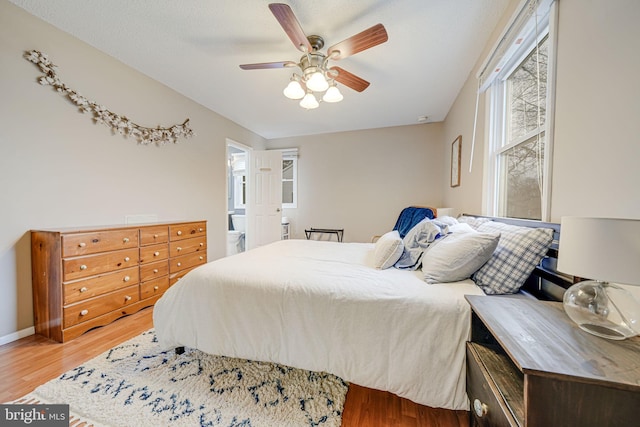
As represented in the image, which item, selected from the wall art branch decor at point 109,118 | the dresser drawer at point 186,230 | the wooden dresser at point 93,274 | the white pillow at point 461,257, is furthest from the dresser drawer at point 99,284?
the white pillow at point 461,257

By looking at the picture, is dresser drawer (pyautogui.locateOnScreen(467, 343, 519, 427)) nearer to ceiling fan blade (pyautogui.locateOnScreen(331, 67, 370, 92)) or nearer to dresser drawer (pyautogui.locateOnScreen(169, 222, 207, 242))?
ceiling fan blade (pyautogui.locateOnScreen(331, 67, 370, 92))

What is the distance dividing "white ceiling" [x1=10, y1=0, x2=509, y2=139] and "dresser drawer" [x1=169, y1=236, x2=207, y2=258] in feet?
6.03

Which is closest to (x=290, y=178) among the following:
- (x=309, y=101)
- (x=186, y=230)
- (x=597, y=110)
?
(x=186, y=230)

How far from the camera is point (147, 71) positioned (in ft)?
8.01

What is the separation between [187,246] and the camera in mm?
2670

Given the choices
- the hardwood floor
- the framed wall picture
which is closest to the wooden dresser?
the hardwood floor

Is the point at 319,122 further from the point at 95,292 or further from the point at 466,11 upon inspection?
the point at 95,292

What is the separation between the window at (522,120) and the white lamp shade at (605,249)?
0.72m

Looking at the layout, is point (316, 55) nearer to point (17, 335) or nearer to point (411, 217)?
point (411, 217)

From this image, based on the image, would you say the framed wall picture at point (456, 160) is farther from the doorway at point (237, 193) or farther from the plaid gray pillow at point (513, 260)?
the doorway at point (237, 193)

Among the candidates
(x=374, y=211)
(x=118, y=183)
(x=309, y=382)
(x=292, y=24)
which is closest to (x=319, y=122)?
(x=374, y=211)

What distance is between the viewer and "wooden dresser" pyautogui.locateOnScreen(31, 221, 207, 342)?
1.68 m

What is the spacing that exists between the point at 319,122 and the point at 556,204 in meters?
3.33

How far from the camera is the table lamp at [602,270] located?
579mm
